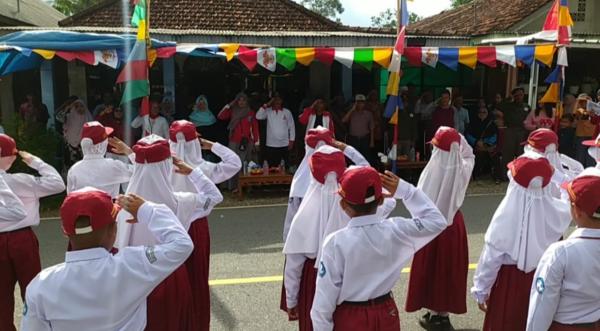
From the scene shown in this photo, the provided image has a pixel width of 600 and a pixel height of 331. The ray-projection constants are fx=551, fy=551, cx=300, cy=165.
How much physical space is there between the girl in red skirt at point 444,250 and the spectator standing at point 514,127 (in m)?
7.28

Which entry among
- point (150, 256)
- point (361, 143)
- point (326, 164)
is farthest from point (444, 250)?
point (361, 143)

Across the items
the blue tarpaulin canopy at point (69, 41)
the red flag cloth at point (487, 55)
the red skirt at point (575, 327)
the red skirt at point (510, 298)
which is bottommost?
the red skirt at point (510, 298)

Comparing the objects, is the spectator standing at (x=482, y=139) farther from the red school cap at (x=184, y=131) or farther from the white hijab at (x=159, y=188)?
the white hijab at (x=159, y=188)

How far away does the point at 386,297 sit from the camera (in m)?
2.97

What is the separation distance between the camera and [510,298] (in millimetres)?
3463

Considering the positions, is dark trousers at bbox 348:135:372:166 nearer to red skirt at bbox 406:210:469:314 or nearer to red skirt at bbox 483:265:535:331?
red skirt at bbox 406:210:469:314

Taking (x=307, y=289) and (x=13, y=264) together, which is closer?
(x=307, y=289)

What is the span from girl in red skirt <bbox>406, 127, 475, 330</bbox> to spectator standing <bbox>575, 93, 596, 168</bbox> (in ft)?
23.4

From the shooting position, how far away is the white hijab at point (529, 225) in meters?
3.32

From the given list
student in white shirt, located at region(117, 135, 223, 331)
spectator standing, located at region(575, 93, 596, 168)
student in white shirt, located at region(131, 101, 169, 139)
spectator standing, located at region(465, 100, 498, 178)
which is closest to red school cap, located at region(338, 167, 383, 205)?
student in white shirt, located at region(117, 135, 223, 331)

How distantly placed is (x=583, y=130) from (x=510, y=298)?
843cm

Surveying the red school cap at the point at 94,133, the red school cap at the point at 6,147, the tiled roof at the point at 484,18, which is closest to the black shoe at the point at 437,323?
the red school cap at the point at 94,133

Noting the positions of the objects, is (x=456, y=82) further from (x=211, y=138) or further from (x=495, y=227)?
(x=495, y=227)

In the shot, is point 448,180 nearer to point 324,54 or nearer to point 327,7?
point 324,54
